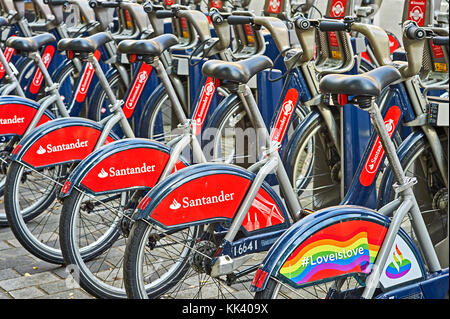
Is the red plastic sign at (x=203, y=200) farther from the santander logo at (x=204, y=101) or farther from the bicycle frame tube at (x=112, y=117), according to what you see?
the santander logo at (x=204, y=101)

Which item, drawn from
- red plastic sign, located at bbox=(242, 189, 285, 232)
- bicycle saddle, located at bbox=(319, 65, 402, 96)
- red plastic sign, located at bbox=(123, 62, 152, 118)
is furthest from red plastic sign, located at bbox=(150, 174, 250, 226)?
red plastic sign, located at bbox=(123, 62, 152, 118)

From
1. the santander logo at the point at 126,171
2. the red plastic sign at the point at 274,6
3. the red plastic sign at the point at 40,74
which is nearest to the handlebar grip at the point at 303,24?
the santander logo at the point at 126,171

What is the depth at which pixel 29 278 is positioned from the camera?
4.54 m

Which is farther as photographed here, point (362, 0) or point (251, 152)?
point (362, 0)

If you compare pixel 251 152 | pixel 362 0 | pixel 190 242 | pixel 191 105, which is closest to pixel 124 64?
pixel 191 105

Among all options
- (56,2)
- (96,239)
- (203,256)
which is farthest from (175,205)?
(56,2)

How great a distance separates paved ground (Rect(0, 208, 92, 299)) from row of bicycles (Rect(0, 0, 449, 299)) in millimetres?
127

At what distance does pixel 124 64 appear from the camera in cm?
634

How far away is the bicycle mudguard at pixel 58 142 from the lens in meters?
4.57

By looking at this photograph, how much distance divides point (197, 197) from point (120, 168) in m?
0.68

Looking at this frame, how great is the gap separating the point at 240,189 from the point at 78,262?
1032 mm

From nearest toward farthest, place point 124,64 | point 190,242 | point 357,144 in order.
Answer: point 190,242, point 357,144, point 124,64

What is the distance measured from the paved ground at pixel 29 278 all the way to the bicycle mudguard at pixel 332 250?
165cm

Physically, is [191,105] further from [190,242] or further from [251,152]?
[190,242]
